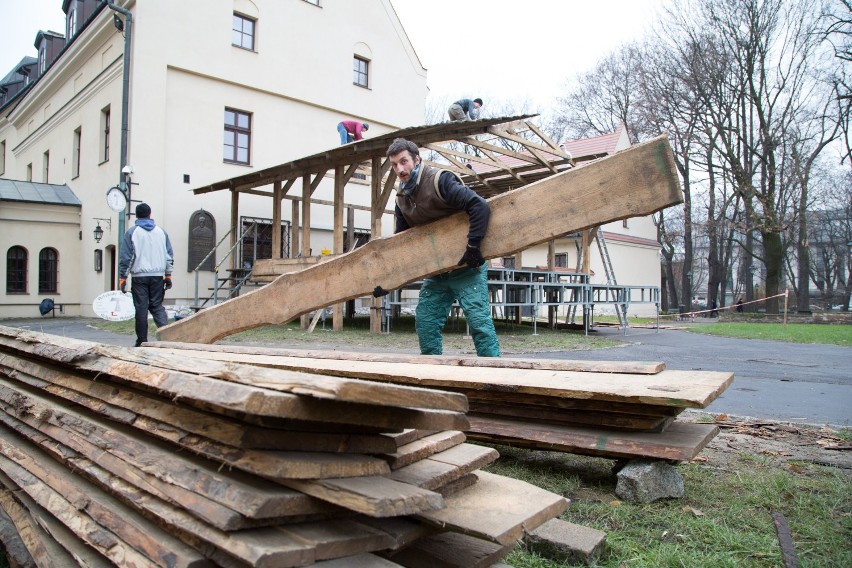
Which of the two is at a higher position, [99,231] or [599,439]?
[99,231]

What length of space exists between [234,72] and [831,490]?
18126 millimetres

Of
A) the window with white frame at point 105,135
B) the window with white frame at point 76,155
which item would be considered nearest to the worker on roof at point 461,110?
the window with white frame at point 105,135

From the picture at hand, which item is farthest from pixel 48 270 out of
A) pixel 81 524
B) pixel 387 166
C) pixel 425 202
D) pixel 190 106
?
pixel 81 524

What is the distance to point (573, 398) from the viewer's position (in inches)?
102

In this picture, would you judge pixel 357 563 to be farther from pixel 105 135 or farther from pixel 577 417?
pixel 105 135

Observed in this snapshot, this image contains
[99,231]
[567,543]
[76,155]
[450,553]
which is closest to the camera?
[450,553]

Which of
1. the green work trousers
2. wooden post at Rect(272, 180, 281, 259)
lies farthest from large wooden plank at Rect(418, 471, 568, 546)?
wooden post at Rect(272, 180, 281, 259)

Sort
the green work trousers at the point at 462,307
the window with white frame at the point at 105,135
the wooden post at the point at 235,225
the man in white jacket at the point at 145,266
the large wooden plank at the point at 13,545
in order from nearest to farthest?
the large wooden plank at the point at 13,545, the green work trousers at the point at 462,307, the man in white jacket at the point at 145,266, the wooden post at the point at 235,225, the window with white frame at the point at 105,135

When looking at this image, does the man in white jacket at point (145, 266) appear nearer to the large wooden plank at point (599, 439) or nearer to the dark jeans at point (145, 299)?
the dark jeans at point (145, 299)

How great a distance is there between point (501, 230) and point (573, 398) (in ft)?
2.67

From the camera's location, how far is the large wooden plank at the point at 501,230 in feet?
7.79

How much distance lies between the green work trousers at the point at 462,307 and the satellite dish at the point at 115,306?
232 inches

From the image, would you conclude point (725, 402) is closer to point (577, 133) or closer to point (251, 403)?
point (251, 403)

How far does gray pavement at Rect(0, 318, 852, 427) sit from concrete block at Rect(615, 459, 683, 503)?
7.46 ft
